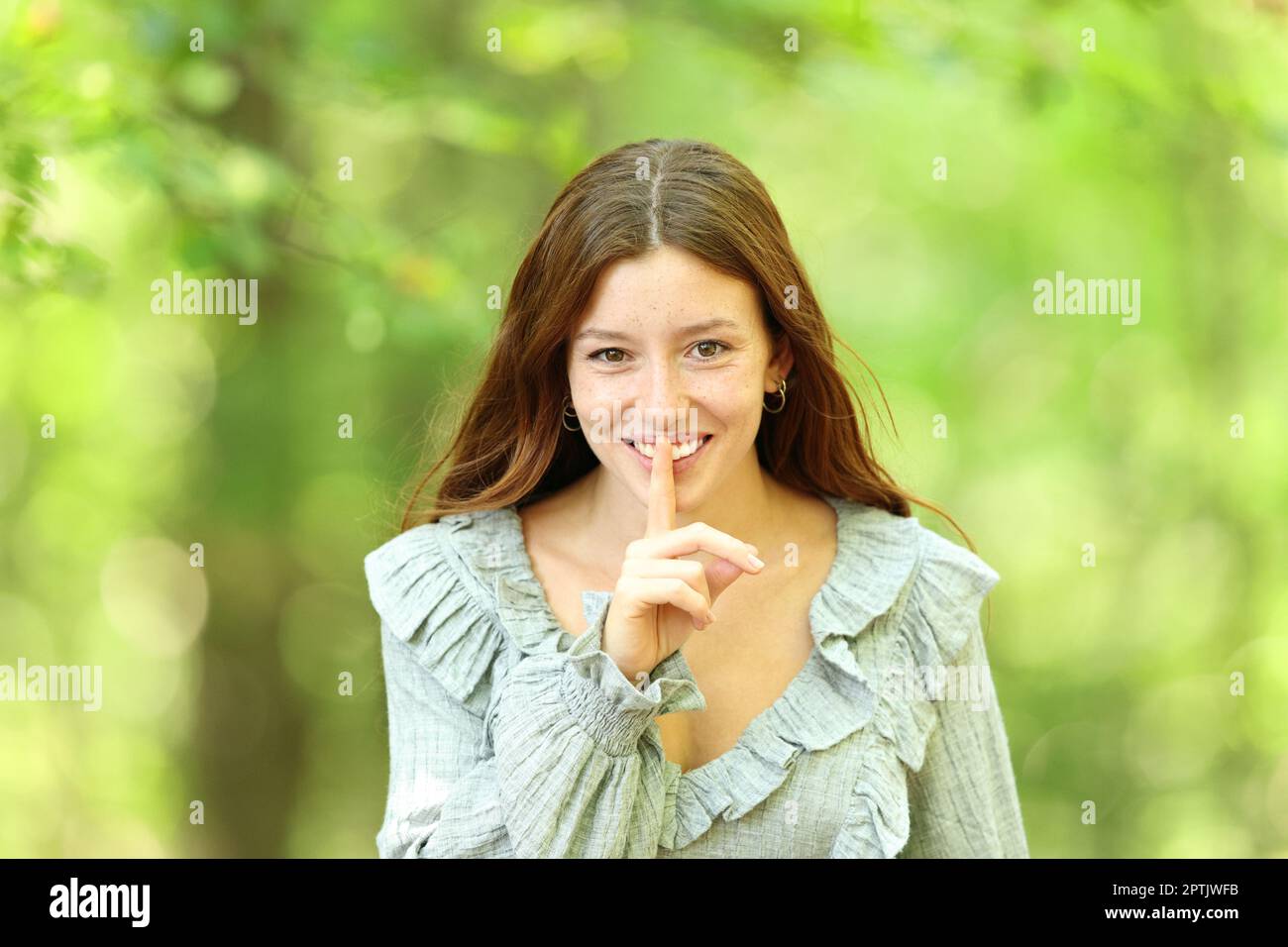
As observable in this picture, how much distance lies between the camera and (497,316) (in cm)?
347

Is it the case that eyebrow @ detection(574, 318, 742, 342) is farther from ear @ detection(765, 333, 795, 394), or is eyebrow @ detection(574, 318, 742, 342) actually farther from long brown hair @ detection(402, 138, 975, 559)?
ear @ detection(765, 333, 795, 394)

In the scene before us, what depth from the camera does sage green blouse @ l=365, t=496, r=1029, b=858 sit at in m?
1.83

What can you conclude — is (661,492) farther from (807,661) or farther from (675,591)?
(807,661)

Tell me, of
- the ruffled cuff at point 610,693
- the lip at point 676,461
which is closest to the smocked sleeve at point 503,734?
the ruffled cuff at point 610,693

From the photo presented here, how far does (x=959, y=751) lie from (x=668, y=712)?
0.55 m

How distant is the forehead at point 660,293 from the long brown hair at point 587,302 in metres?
0.02

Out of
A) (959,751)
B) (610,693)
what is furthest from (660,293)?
(959,751)

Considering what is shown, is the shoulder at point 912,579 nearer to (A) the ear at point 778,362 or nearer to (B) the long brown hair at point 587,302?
(B) the long brown hair at point 587,302

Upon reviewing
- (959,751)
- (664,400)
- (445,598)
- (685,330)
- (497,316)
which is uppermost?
(497,316)

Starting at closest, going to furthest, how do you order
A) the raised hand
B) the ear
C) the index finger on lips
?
the raised hand → the index finger on lips → the ear

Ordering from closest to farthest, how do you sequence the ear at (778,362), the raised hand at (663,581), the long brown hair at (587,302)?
the raised hand at (663,581), the long brown hair at (587,302), the ear at (778,362)

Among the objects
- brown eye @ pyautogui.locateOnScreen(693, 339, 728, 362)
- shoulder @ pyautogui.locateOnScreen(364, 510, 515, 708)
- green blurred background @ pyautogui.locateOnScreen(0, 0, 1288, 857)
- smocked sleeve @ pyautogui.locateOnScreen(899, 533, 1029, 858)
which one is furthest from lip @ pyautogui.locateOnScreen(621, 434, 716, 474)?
green blurred background @ pyautogui.locateOnScreen(0, 0, 1288, 857)

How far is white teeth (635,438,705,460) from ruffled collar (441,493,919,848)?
0.22 m

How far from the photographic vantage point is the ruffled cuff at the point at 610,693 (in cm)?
180
